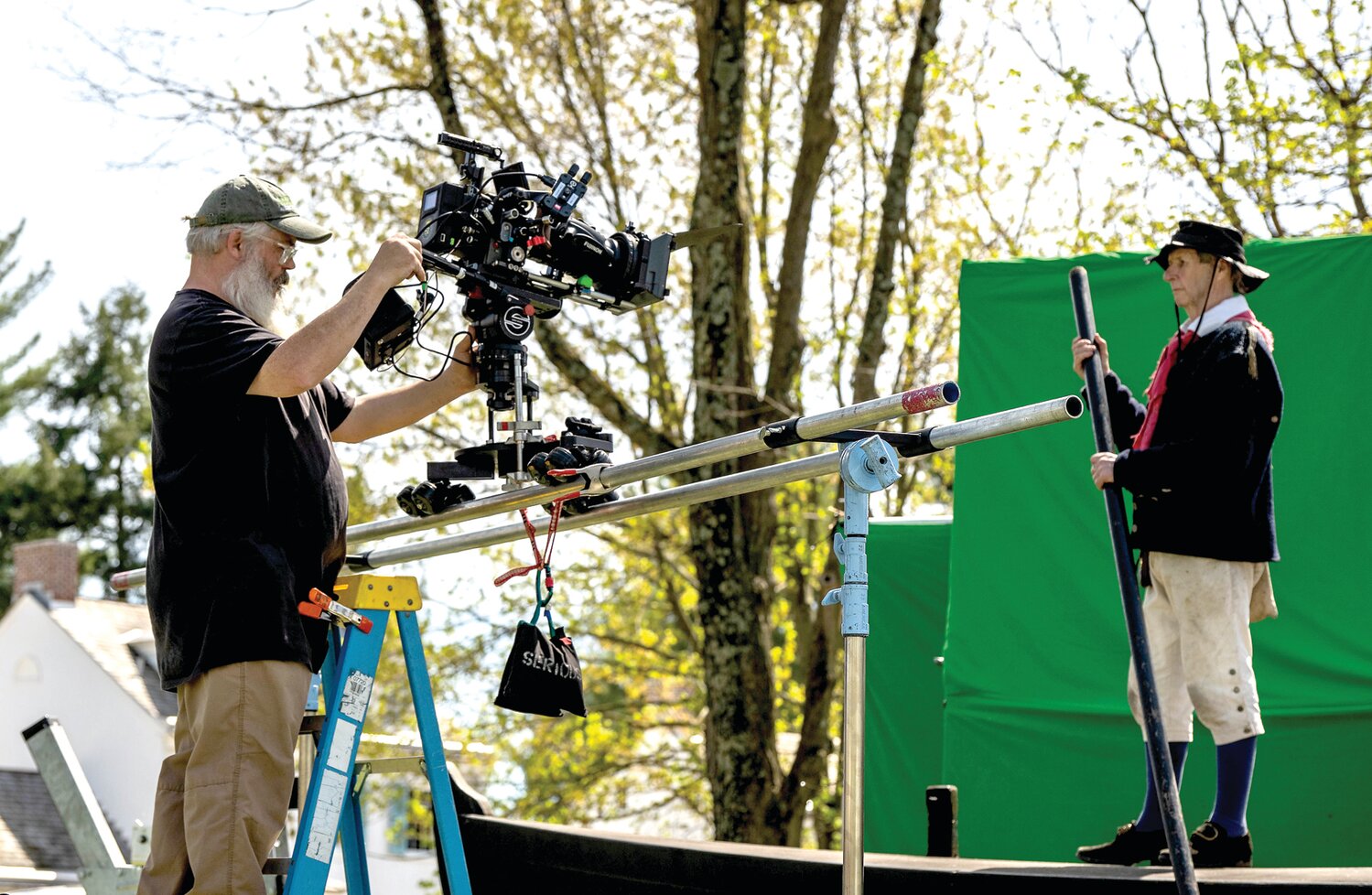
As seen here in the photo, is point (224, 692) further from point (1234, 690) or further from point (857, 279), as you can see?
point (857, 279)

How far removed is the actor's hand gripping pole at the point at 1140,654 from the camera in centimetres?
269

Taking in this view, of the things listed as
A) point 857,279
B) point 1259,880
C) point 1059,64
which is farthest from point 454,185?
point 857,279

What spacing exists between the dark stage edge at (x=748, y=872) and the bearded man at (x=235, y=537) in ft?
4.01

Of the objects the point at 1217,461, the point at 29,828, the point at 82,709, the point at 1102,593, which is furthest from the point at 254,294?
the point at 82,709

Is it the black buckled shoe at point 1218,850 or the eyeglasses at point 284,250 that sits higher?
the eyeglasses at point 284,250

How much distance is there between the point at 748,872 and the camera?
10.8 ft

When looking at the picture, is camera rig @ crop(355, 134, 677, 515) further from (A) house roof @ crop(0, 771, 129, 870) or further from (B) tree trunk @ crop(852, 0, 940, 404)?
(A) house roof @ crop(0, 771, 129, 870)

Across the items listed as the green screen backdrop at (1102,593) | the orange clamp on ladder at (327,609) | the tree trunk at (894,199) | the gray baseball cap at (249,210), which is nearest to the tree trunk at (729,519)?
the tree trunk at (894,199)

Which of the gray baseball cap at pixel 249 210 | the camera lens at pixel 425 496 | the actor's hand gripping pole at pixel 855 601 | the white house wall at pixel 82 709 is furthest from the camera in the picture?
the white house wall at pixel 82 709

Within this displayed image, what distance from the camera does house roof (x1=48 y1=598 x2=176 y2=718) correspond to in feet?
82.5

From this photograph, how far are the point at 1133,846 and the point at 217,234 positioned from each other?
7.85 feet

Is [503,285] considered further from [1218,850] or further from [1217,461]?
[1218,850]

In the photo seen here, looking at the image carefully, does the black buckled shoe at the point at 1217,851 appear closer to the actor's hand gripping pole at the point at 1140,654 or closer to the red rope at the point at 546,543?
the actor's hand gripping pole at the point at 1140,654

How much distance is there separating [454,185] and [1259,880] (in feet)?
6.70
